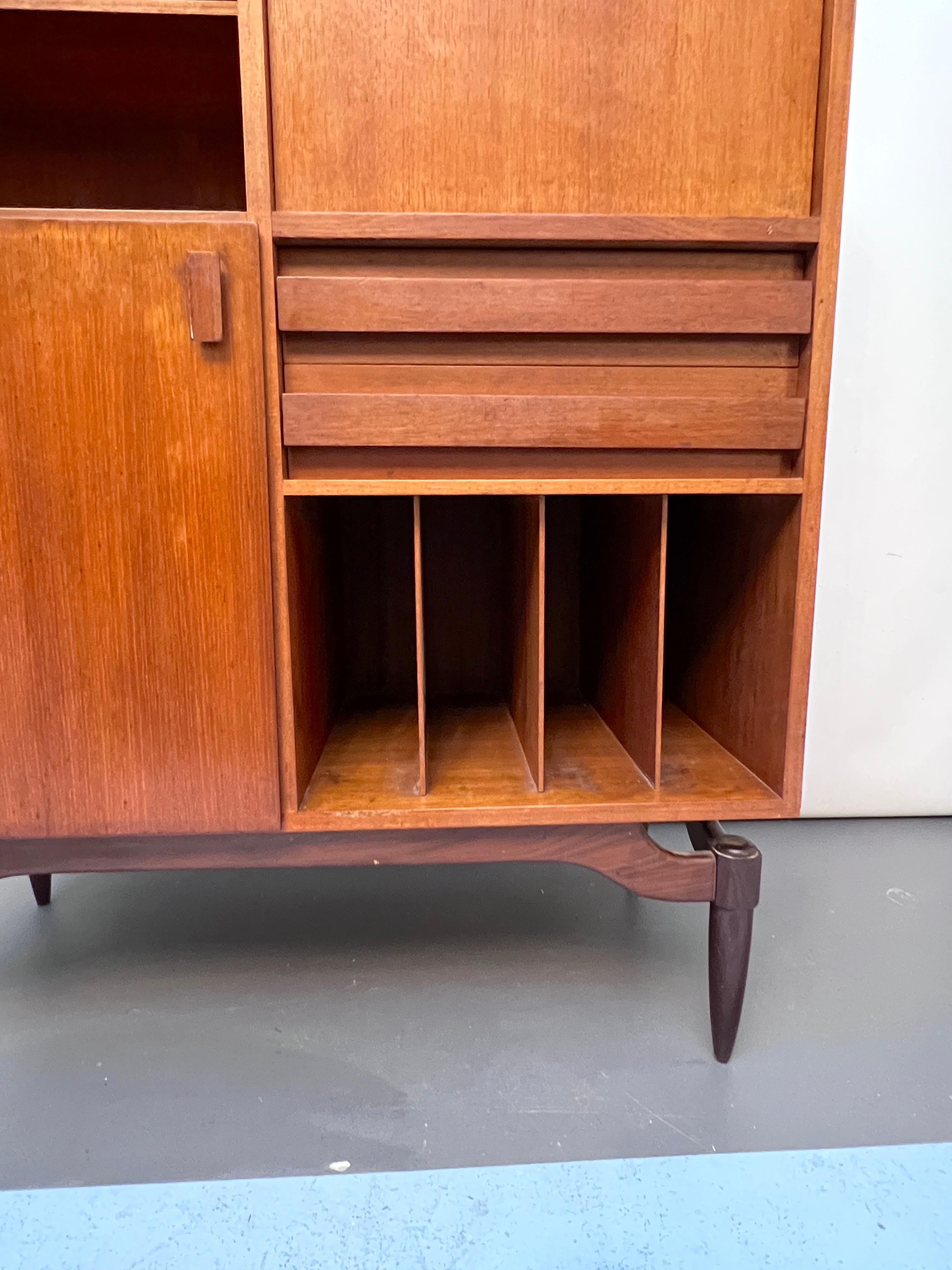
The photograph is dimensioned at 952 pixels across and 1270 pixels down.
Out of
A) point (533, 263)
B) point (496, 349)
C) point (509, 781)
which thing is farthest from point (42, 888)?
point (533, 263)

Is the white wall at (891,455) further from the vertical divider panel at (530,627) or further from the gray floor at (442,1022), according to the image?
the vertical divider panel at (530,627)

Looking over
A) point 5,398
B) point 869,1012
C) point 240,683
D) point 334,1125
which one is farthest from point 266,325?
point 869,1012

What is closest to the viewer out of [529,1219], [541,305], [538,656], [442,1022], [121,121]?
[529,1219]

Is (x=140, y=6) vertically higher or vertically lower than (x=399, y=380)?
higher

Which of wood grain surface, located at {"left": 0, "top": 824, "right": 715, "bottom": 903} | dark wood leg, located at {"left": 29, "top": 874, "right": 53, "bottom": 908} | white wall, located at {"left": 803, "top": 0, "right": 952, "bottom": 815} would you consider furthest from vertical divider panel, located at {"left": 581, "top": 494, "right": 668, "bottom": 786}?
dark wood leg, located at {"left": 29, "top": 874, "right": 53, "bottom": 908}

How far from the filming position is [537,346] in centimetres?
107

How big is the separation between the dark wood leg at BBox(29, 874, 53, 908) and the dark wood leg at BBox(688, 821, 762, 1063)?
1.21m

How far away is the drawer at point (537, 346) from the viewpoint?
1.04m

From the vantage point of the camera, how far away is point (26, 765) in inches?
42.2

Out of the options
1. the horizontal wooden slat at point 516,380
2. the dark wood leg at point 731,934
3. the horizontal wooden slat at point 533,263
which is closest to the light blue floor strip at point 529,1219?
the dark wood leg at point 731,934

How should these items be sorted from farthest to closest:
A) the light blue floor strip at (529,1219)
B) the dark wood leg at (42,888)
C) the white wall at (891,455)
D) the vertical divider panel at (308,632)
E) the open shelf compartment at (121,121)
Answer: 1. the white wall at (891,455)
2. the dark wood leg at (42,888)
3. the open shelf compartment at (121,121)
4. the vertical divider panel at (308,632)
5. the light blue floor strip at (529,1219)

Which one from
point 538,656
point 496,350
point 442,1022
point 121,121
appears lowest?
point 442,1022

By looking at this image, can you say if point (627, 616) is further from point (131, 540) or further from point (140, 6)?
point (140, 6)

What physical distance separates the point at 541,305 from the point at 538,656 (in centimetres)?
45
